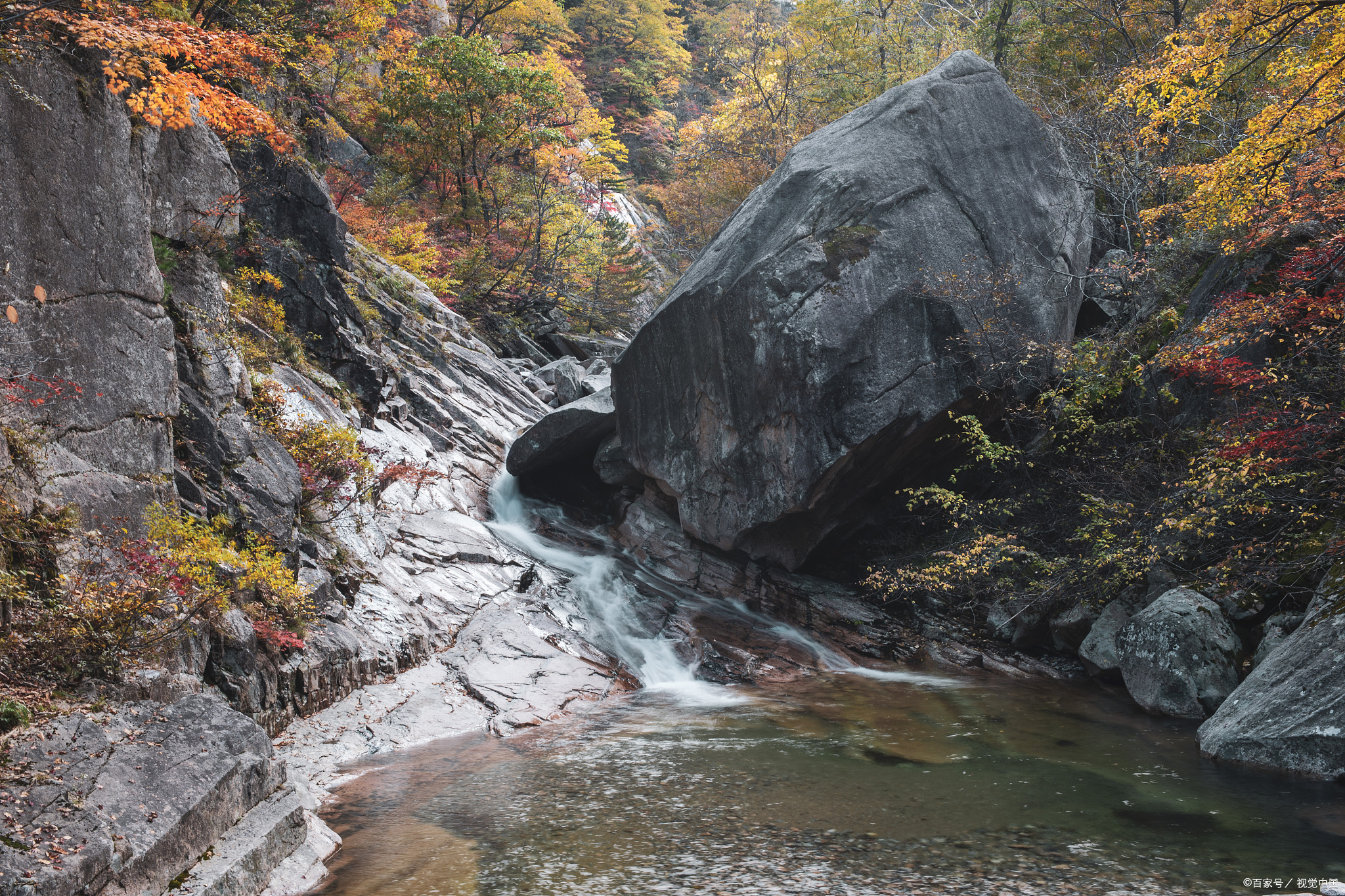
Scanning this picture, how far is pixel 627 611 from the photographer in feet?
44.0

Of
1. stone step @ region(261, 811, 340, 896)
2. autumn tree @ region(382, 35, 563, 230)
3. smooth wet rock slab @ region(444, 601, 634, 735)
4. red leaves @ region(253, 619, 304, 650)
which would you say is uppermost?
autumn tree @ region(382, 35, 563, 230)

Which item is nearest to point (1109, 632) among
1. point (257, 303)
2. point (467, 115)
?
point (257, 303)

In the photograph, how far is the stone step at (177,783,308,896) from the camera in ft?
15.1

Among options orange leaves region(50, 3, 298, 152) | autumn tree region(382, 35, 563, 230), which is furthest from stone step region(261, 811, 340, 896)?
autumn tree region(382, 35, 563, 230)

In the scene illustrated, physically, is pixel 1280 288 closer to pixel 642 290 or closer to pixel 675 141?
pixel 642 290

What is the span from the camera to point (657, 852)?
578 cm

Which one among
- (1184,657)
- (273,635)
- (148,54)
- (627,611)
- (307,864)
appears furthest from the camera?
(627,611)

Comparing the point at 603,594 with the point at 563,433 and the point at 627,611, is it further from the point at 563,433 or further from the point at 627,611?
the point at 563,433

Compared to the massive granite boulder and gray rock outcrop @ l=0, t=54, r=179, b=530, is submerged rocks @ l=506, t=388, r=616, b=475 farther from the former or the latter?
gray rock outcrop @ l=0, t=54, r=179, b=530

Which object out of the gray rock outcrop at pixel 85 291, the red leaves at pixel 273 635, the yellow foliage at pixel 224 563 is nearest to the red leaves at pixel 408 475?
the yellow foliage at pixel 224 563

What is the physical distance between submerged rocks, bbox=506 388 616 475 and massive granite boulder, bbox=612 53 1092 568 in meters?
1.52

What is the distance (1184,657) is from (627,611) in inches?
318

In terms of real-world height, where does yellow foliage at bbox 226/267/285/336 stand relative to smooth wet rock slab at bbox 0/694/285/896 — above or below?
above

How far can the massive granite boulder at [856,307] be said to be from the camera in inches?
488
